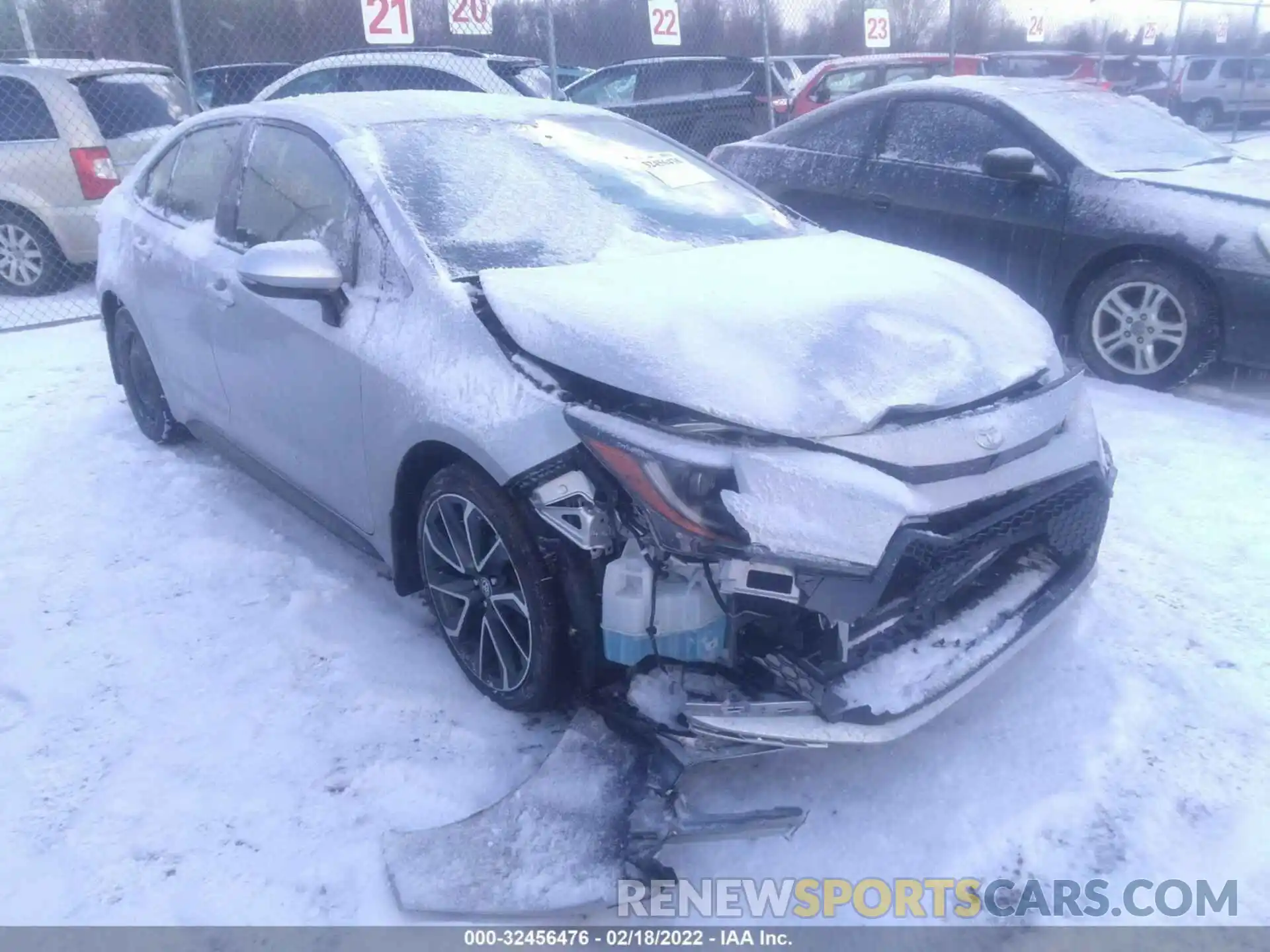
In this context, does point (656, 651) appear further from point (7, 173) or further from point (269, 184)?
point (7, 173)

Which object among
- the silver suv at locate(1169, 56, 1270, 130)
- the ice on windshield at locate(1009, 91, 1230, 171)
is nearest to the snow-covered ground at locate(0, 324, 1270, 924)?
the ice on windshield at locate(1009, 91, 1230, 171)

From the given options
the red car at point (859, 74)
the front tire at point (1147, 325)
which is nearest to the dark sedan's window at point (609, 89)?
the red car at point (859, 74)

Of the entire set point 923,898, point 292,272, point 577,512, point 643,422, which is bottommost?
point 923,898

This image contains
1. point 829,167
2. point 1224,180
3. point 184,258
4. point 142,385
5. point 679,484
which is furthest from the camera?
point 829,167

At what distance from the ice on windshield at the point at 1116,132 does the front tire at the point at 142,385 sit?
4.83 meters

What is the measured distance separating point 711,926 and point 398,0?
811 cm

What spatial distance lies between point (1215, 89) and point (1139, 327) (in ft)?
63.1

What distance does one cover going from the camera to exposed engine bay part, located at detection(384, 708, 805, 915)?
2271 mm

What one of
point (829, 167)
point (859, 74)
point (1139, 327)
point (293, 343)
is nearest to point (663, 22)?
point (859, 74)

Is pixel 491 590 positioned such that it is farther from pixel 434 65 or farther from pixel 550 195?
pixel 434 65

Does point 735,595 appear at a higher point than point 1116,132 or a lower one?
lower

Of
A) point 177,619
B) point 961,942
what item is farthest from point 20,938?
point 961,942

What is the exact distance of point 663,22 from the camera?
9.89m

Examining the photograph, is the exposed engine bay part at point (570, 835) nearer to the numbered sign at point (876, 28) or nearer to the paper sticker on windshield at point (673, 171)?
the paper sticker on windshield at point (673, 171)
